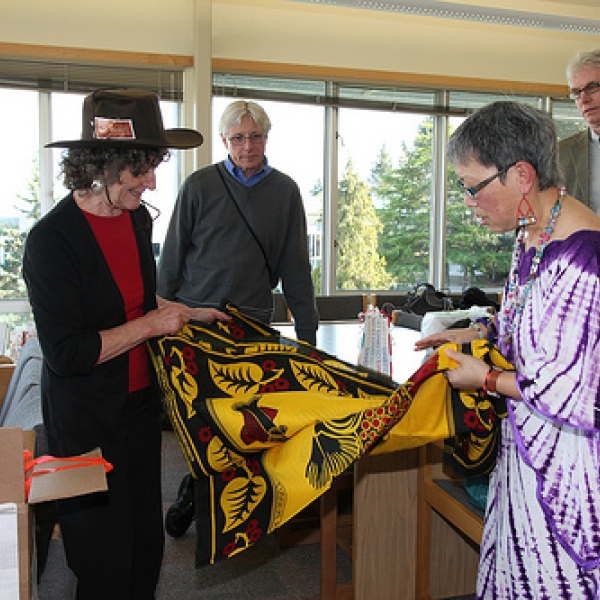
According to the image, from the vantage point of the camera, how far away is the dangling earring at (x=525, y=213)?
61.7 inches

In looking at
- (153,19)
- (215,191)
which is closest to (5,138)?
(153,19)

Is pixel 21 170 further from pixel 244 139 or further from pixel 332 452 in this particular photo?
pixel 332 452

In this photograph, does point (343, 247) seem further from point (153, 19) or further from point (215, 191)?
point (215, 191)

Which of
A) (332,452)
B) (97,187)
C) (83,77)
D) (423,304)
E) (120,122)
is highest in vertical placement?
(83,77)

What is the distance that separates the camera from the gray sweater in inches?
116

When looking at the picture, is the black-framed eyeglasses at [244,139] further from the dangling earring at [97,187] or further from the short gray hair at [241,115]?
the dangling earring at [97,187]

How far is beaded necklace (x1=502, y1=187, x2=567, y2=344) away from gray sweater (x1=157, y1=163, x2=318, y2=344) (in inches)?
56.5

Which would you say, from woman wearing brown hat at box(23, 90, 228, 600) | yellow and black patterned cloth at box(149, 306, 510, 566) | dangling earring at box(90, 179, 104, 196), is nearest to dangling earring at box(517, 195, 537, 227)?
yellow and black patterned cloth at box(149, 306, 510, 566)

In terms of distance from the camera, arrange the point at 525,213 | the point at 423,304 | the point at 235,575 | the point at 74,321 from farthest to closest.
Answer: the point at 423,304, the point at 235,575, the point at 74,321, the point at 525,213

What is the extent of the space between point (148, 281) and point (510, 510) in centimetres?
113

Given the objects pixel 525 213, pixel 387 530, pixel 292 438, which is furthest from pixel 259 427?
pixel 387 530

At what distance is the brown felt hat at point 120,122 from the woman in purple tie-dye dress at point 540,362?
813mm

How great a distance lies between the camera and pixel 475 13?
209 inches

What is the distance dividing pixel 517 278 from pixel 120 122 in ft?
3.57
